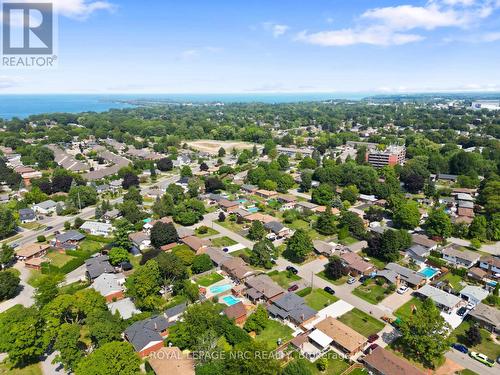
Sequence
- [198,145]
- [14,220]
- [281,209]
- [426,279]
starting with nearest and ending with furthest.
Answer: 1. [426,279]
2. [14,220]
3. [281,209]
4. [198,145]

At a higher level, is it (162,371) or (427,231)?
(427,231)

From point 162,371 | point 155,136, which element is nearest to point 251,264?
point 162,371

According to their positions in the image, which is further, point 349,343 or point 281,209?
point 281,209

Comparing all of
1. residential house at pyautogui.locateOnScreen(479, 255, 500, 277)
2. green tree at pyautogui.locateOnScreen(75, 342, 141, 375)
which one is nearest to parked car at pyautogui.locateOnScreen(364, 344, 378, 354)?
green tree at pyautogui.locateOnScreen(75, 342, 141, 375)

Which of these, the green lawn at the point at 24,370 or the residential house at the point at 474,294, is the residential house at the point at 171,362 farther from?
the residential house at the point at 474,294

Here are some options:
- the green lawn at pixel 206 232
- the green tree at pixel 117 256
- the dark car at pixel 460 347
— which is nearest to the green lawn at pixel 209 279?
the green tree at pixel 117 256

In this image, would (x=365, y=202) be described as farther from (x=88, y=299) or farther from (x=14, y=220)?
(x=14, y=220)
